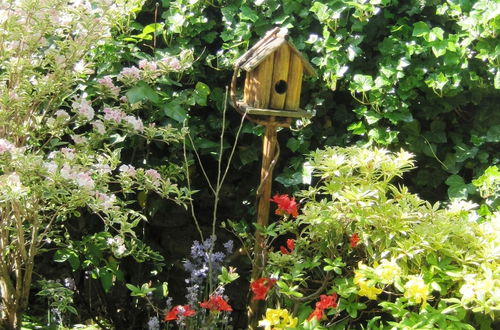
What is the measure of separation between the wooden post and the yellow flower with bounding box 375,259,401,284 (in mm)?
709

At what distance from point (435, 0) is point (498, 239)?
1.20m

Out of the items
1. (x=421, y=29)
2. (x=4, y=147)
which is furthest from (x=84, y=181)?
(x=421, y=29)

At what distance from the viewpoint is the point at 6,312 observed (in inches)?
117

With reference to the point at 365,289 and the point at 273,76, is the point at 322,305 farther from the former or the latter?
the point at 273,76

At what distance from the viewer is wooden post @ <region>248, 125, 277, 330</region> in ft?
9.48

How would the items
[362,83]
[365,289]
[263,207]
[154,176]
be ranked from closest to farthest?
1. [365,289]
2. [154,176]
3. [263,207]
4. [362,83]

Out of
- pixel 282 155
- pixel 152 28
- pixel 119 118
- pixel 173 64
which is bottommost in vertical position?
pixel 282 155

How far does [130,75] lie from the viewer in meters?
2.96

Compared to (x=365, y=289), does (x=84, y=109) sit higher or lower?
higher

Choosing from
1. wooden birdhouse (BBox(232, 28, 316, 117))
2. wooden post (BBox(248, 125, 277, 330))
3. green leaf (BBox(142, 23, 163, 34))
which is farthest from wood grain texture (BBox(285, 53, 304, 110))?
green leaf (BBox(142, 23, 163, 34))

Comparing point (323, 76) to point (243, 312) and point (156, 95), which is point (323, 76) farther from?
point (243, 312)

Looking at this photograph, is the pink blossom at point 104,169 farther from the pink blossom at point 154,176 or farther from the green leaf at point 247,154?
the green leaf at point 247,154

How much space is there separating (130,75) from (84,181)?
2.30 ft

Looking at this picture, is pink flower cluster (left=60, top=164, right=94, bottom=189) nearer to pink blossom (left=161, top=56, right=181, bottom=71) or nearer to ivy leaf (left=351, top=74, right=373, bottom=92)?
pink blossom (left=161, top=56, right=181, bottom=71)
